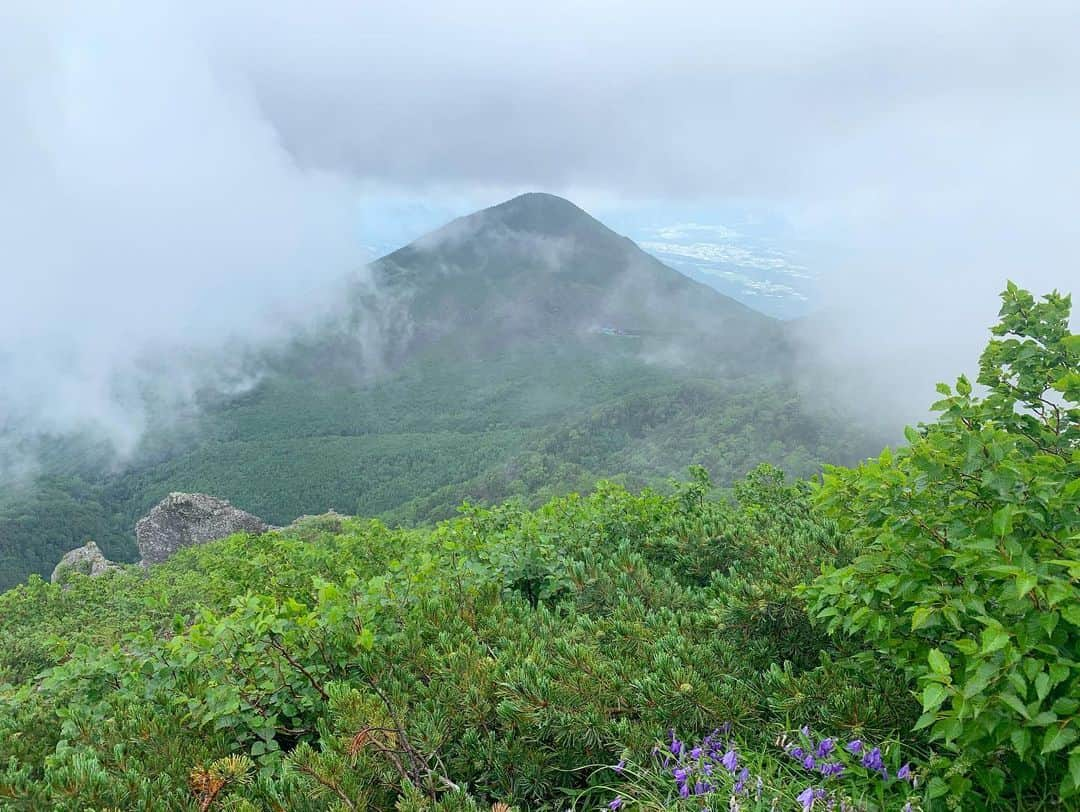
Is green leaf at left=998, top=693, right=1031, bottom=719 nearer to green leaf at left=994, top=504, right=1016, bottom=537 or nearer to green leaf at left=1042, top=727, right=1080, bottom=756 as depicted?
green leaf at left=1042, top=727, right=1080, bottom=756

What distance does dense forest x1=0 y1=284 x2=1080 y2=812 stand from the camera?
2518 mm

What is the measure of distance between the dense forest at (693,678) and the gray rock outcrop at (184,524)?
5337 centimetres

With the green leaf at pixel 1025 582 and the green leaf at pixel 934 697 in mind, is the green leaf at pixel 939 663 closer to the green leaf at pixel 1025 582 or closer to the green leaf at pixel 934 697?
the green leaf at pixel 934 697

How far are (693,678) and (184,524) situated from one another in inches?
2350

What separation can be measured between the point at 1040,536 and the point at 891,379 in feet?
675

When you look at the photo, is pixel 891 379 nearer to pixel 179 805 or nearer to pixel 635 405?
pixel 635 405

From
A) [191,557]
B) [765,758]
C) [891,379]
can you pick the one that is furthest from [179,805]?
[891,379]

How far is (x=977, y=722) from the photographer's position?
230 centimetres

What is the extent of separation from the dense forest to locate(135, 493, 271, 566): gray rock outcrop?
5337 centimetres

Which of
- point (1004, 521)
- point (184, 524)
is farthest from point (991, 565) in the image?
point (184, 524)

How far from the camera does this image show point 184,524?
54000 mm

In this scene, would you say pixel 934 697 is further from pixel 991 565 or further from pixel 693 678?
pixel 693 678

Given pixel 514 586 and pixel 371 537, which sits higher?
pixel 514 586

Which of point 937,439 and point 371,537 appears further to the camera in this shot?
point 371,537
